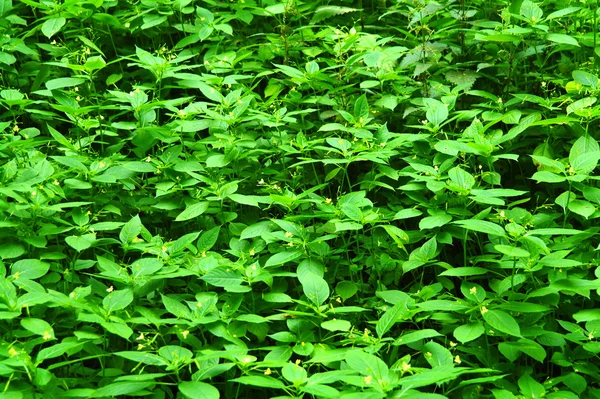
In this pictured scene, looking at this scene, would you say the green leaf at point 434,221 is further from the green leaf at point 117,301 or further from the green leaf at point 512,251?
the green leaf at point 117,301

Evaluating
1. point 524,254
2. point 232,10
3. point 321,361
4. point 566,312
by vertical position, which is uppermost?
point 232,10

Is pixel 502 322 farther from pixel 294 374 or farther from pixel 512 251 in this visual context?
pixel 294 374

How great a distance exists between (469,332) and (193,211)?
1.22 metres

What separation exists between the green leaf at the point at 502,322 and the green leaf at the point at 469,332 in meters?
0.04

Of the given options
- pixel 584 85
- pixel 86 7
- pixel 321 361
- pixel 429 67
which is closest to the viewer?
pixel 321 361

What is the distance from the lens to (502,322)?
95.5 inches

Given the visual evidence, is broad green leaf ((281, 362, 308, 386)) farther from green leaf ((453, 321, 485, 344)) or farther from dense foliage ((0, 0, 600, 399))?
green leaf ((453, 321, 485, 344))

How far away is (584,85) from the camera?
328 cm

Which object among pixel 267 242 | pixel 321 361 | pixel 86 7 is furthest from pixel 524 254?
pixel 86 7

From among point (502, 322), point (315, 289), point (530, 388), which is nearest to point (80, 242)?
point (315, 289)

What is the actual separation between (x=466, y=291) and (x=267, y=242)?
2.60ft

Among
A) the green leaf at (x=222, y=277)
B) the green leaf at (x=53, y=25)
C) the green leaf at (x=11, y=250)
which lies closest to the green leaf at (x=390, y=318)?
the green leaf at (x=222, y=277)

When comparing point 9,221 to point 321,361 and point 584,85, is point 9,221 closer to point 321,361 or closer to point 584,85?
point 321,361

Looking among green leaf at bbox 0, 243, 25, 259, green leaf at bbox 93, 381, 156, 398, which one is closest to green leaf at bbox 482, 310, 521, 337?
green leaf at bbox 93, 381, 156, 398
